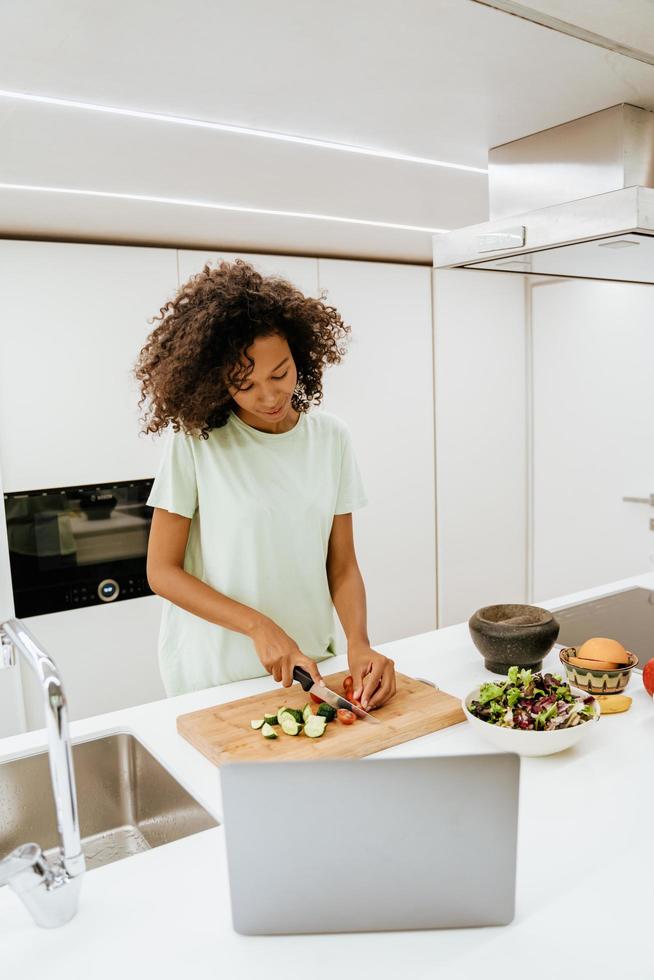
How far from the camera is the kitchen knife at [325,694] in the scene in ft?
4.40

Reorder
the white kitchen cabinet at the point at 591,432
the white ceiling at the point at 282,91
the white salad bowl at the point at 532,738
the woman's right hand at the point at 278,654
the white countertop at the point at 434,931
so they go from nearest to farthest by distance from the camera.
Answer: the white countertop at the point at 434,931
the white ceiling at the point at 282,91
the white salad bowl at the point at 532,738
the woman's right hand at the point at 278,654
the white kitchen cabinet at the point at 591,432

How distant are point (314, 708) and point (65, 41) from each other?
1084mm

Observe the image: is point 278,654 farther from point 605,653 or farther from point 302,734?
point 605,653

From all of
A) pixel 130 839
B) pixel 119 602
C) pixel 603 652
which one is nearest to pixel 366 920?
pixel 130 839

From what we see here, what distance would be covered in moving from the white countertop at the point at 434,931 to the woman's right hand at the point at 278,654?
0.25 m

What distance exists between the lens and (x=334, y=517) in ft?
5.73

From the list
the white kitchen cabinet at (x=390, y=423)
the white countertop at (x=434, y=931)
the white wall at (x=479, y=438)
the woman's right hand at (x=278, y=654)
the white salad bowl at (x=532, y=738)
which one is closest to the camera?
the white countertop at (x=434, y=931)

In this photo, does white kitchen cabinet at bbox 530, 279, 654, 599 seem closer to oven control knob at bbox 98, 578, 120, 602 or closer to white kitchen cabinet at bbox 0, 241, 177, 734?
white kitchen cabinet at bbox 0, 241, 177, 734

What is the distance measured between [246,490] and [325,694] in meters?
0.44

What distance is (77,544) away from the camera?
8.85ft

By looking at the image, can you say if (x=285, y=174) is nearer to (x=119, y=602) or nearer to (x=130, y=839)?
(x=130, y=839)

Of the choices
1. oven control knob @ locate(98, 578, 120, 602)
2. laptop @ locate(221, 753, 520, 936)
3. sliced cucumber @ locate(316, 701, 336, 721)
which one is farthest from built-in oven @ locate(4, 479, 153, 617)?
laptop @ locate(221, 753, 520, 936)

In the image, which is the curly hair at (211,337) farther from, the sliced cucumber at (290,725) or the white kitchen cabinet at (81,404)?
the white kitchen cabinet at (81,404)

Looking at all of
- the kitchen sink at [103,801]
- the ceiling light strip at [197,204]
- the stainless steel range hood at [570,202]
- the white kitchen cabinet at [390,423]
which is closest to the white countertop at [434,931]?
the kitchen sink at [103,801]
